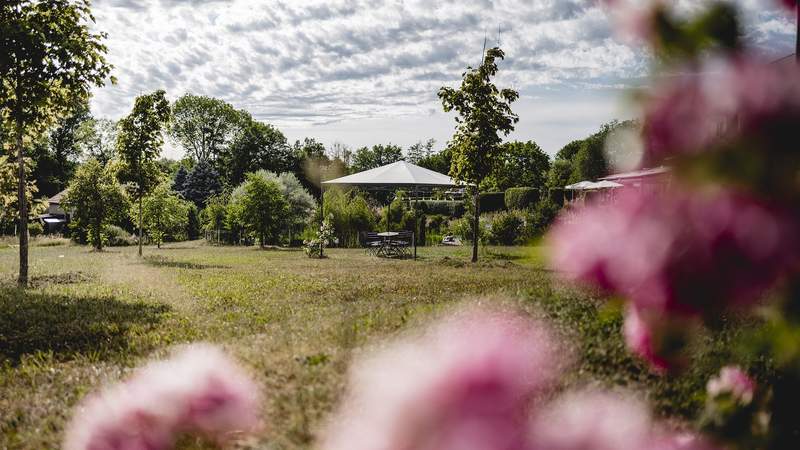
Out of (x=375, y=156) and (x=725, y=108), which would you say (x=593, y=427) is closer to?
(x=725, y=108)

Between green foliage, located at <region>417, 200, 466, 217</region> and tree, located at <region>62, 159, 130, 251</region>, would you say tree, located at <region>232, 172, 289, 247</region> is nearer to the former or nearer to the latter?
tree, located at <region>62, 159, 130, 251</region>

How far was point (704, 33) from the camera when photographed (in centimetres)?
58

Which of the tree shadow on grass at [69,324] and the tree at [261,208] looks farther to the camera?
the tree at [261,208]

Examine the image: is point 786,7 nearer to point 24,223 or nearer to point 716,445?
point 716,445

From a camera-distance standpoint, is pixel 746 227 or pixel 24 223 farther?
pixel 24 223

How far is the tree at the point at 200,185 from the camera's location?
5091 cm

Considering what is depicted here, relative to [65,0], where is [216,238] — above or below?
below

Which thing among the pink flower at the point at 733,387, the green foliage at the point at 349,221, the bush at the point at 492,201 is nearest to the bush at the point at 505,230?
the green foliage at the point at 349,221

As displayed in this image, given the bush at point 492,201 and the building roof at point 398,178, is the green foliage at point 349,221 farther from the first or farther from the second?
the bush at point 492,201

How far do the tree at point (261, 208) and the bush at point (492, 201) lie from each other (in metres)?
13.1

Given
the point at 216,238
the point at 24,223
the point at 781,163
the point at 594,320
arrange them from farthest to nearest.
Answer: the point at 216,238
the point at 24,223
the point at 594,320
the point at 781,163

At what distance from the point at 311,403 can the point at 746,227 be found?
3.15 m

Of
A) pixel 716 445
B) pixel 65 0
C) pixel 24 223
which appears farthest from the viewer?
pixel 24 223

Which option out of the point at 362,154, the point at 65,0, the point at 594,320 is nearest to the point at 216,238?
the point at 65,0
